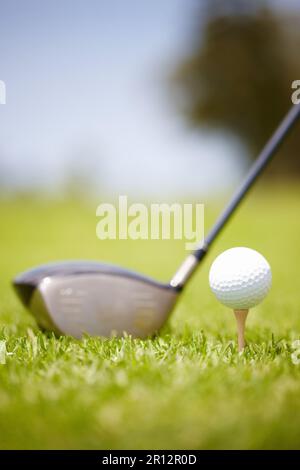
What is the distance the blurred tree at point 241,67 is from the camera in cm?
2833

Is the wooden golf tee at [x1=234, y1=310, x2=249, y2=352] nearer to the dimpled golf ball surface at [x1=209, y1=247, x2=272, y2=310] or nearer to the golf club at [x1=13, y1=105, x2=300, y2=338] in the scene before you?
the dimpled golf ball surface at [x1=209, y1=247, x2=272, y2=310]

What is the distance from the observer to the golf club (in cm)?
302

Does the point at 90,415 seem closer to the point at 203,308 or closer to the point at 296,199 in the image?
the point at 203,308

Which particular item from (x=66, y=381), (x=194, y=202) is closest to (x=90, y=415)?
(x=66, y=381)

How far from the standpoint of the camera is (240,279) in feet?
8.64

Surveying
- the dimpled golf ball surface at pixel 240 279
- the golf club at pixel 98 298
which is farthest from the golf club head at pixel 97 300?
the dimpled golf ball surface at pixel 240 279

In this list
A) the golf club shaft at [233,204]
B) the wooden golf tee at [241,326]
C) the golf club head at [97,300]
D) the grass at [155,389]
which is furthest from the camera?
the golf club shaft at [233,204]
